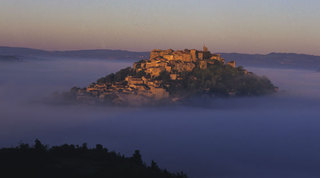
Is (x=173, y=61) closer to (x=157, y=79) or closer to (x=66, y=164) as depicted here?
(x=157, y=79)

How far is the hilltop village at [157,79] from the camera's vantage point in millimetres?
170625

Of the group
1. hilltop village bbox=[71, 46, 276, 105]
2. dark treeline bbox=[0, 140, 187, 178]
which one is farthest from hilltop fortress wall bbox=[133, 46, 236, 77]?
dark treeline bbox=[0, 140, 187, 178]

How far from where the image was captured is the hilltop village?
171 meters

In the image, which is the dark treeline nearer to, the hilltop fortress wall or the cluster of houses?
the cluster of houses

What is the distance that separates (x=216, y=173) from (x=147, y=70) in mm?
83460

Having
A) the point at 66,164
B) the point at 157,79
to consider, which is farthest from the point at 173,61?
the point at 66,164

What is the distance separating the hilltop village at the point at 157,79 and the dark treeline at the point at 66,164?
391ft

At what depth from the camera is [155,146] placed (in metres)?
141

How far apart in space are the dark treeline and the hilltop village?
391 feet

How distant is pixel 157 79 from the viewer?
6722 inches

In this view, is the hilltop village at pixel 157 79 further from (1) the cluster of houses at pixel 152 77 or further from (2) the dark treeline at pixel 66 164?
(2) the dark treeline at pixel 66 164

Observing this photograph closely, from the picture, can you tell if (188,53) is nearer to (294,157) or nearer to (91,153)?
(294,157)

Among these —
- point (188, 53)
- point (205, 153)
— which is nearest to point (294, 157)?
point (205, 153)

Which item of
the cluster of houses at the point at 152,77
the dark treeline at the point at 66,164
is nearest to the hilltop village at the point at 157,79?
the cluster of houses at the point at 152,77
